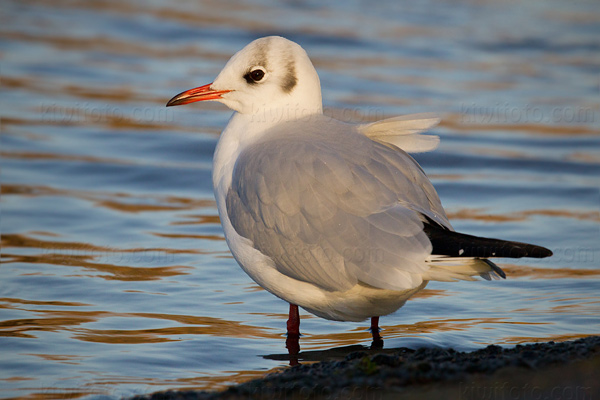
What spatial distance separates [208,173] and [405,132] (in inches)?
172

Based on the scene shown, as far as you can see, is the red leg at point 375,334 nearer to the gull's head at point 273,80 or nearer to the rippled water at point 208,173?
the rippled water at point 208,173

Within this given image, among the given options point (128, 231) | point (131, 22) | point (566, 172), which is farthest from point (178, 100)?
point (131, 22)

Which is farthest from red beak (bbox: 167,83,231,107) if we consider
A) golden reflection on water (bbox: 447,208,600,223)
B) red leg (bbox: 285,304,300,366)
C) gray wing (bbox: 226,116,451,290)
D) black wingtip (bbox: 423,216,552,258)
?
golden reflection on water (bbox: 447,208,600,223)

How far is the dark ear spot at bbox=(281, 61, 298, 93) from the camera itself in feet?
17.6

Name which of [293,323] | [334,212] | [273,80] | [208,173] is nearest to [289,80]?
[273,80]

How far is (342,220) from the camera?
4.54 m

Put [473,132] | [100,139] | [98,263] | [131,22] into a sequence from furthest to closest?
[131,22] → [473,132] → [100,139] → [98,263]

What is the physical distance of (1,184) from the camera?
8.34 m

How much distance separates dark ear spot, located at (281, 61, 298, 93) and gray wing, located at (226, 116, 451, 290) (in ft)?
1.97

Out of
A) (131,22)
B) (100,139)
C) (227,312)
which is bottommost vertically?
(227,312)

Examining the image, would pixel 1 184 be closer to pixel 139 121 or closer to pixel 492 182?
pixel 139 121

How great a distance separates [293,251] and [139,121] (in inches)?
257

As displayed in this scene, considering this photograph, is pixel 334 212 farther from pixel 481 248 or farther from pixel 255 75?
pixel 255 75

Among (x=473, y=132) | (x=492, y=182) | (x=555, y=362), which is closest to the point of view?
(x=555, y=362)
